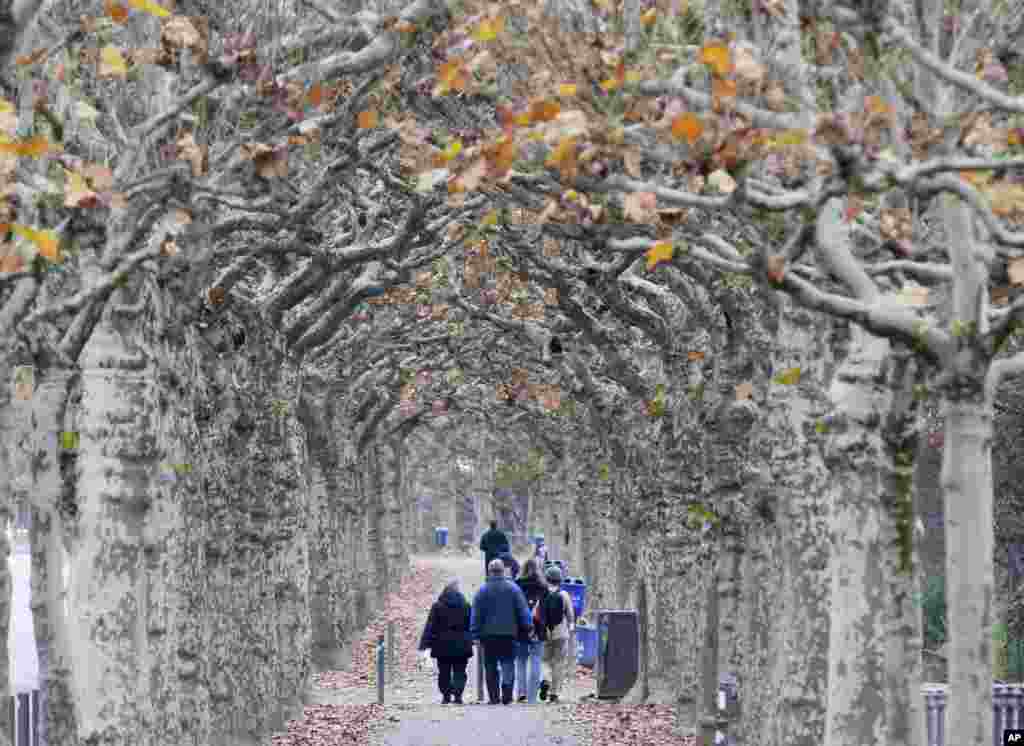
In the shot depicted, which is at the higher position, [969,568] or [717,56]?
[717,56]

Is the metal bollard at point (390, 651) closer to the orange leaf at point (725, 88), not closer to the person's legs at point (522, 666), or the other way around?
the person's legs at point (522, 666)

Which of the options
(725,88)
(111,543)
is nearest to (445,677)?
(111,543)

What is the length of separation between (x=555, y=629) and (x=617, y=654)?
3.25ft

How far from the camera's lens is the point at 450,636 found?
23344 millimetres

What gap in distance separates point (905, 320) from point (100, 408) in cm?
596

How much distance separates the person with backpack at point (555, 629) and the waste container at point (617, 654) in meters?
0.64

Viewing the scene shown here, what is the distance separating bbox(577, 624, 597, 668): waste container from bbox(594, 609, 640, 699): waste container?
629 centimetres

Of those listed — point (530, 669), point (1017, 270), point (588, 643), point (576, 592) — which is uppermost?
point (1017, 270)

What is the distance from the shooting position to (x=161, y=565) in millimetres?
12094

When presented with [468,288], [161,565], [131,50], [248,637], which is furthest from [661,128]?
[468,288]

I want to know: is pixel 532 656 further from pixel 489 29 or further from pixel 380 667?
pixel 489 29

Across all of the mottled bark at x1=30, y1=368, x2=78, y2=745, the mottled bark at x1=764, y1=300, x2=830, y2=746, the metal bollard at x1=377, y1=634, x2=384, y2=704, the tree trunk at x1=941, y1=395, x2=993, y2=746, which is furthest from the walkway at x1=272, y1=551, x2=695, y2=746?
the tree trunk at x1=941, y1=395, x2=993, y2=746

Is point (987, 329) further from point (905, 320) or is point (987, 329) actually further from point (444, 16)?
point (444, 16)

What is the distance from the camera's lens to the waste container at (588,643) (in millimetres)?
30906
